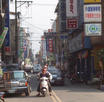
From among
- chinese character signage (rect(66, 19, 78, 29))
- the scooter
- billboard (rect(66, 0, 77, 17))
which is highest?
billboard (rect(66, 0, 77, 17))

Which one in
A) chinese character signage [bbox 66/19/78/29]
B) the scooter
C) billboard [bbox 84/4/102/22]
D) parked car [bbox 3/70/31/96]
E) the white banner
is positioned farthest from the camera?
chinese character signage [bbox 66/19/78/29]

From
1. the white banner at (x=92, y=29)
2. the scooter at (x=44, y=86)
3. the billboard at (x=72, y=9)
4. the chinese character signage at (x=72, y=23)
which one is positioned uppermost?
the billboard at (x=72, y=9)

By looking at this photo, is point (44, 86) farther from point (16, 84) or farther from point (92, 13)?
point (92, 13)

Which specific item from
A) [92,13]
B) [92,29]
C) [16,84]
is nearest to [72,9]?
[92,29]

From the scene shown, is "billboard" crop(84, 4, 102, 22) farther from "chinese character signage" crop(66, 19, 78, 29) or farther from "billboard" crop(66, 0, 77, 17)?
"chinese character signage" crop(66, 19, 78, 29)

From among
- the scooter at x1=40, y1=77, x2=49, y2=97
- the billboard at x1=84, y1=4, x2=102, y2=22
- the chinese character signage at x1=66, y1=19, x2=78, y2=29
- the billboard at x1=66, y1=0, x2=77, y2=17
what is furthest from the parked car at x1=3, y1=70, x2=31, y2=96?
the chinese character signage at x1=66, y1=19, x2=78, y2=29

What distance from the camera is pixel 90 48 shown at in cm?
3906

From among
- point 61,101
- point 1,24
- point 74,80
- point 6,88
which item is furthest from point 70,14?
point 61,101

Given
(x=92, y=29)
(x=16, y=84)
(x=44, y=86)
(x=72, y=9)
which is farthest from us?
(x=72, y=9)

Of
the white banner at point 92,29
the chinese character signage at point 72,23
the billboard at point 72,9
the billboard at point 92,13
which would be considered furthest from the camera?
the chinese character signage at point 72,23

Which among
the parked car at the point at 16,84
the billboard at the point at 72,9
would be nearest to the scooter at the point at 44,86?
the parked car at the point at 16,84

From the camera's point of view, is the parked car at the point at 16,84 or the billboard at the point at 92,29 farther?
the billboard at the point at 92,29

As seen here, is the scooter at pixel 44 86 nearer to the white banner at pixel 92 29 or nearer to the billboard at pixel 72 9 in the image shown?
the white banner at pixel 92 29

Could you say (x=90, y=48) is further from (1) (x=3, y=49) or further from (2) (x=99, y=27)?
(1) (x=3, y=49)
